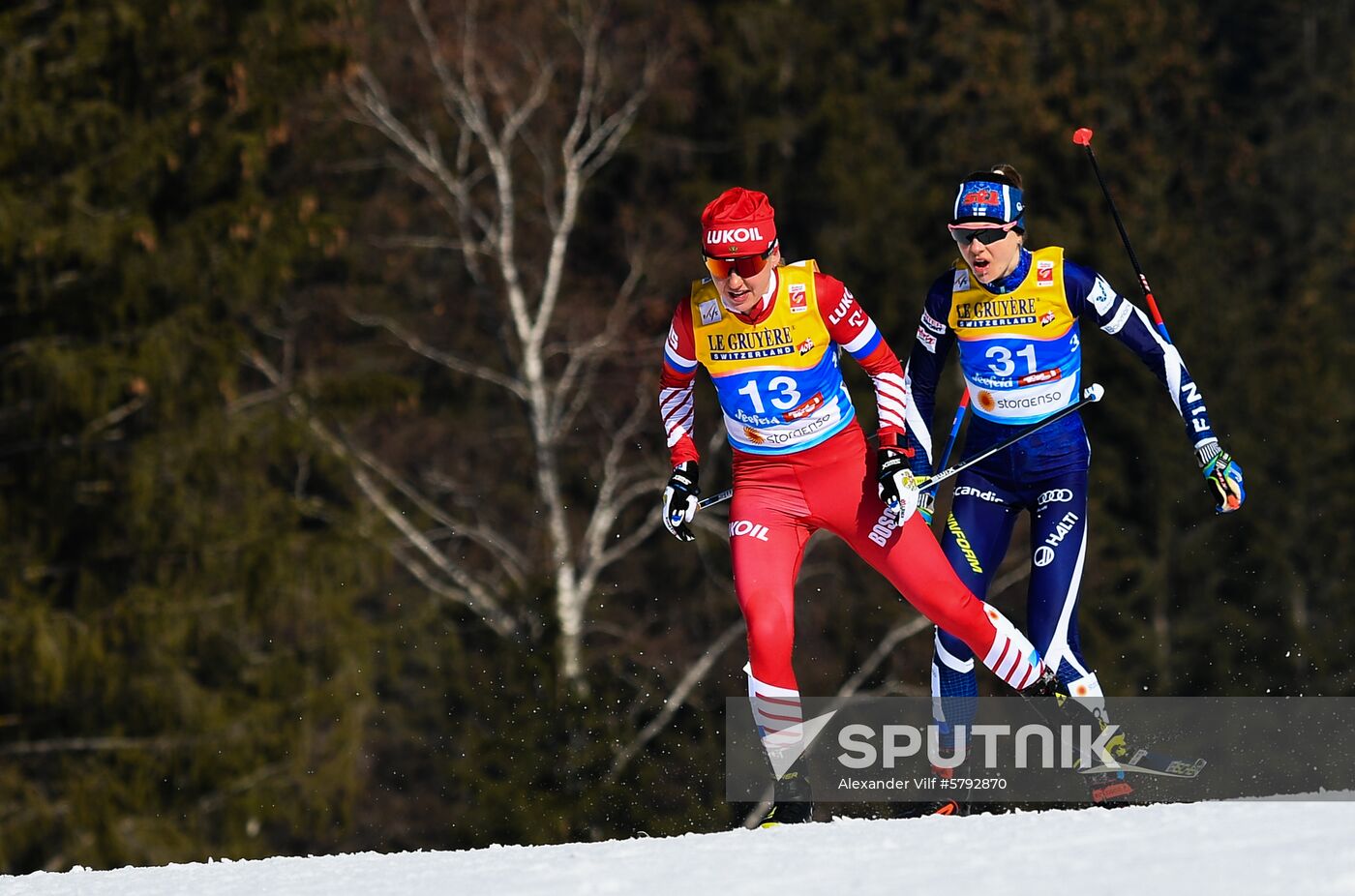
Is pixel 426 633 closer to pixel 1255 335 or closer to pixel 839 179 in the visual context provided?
pixel 839 179

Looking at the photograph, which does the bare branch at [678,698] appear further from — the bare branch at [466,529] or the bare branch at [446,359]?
the bare branch at [446,359]

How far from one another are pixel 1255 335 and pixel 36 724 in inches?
715

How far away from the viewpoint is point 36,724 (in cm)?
1850

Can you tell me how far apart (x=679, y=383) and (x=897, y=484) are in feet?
2.84

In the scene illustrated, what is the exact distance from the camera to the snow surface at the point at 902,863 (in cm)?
582

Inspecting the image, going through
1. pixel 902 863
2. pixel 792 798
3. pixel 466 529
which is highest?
pixel 902 863

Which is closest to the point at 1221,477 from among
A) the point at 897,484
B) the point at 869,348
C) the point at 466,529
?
the point at 897,484

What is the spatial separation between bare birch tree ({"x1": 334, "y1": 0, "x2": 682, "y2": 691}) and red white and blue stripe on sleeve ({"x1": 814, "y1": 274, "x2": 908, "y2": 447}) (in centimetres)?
1276

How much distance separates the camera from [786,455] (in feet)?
25.2

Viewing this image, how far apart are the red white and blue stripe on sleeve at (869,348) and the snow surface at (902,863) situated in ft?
4.51

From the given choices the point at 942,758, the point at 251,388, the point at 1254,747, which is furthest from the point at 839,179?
the point at 942,758

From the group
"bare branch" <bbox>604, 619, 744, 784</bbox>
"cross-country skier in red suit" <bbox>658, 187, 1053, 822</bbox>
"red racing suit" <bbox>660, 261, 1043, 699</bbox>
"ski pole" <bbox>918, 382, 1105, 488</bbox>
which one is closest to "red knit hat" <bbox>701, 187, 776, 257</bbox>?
"cross-country skier in red suit" <bbox>658, 187, 1053, 822</bbox>

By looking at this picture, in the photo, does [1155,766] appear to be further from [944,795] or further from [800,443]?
[800,443]

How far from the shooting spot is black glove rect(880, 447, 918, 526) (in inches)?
295
